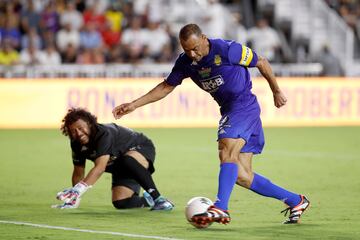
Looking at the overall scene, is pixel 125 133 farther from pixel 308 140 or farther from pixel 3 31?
pixel 3 31

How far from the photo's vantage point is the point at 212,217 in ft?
30.1

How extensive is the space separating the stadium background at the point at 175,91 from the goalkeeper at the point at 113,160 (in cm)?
31

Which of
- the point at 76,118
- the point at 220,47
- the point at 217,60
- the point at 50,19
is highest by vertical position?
the point at 220,47

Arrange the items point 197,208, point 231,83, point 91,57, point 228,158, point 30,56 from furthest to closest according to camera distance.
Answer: point 91,57 → point 30,56 → point 231,83 → point 228,158 → point 197,208

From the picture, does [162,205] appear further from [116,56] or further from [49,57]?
[116,56]

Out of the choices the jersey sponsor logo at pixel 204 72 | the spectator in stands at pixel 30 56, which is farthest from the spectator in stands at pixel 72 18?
the jersey sponsor logo at pixel 204 72

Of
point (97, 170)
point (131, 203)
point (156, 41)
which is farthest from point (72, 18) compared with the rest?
point (97, 170)

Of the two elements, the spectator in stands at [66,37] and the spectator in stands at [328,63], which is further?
the spectator in stands at [328,63]

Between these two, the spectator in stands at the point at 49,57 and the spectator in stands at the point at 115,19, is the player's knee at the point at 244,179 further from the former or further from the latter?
the spectator in stands at the point at 115,19

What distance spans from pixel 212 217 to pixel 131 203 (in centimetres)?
226

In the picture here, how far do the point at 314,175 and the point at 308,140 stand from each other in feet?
20.2

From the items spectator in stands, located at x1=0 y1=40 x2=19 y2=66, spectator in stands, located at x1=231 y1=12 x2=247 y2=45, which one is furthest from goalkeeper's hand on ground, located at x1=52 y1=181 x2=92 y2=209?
spectator in stands, located at x1=231 y1=12 x2=247 y2=45

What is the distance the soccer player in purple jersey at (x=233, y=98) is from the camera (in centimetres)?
949

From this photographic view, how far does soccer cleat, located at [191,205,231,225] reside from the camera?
9172 mm
